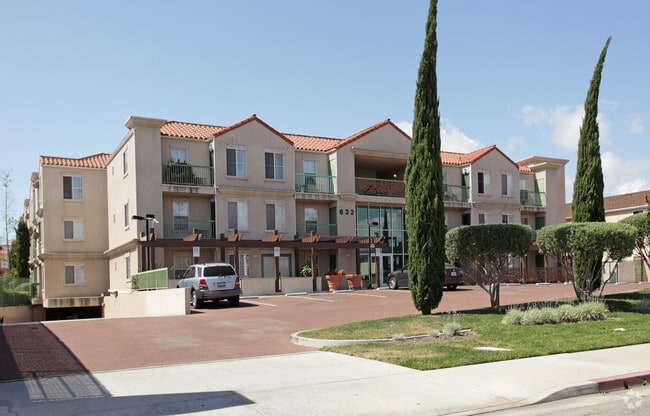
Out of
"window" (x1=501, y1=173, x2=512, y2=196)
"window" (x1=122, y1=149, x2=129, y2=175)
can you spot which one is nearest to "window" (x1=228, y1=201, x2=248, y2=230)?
"window" (x1=122, y1=149, x2=129, y2=175)

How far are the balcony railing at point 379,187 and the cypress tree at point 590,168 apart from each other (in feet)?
58.7

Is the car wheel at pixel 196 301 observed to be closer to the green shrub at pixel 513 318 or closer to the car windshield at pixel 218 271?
the car windshield at pixel 218 271

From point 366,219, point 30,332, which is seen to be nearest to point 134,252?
point 366,219

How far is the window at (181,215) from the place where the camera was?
33625 mm

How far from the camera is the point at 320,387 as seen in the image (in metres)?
8.99

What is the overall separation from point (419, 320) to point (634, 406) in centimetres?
855

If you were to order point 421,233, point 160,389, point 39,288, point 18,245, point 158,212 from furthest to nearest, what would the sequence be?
point 18,245
point 39,288
point 158,212
point 421,233
point 160,389

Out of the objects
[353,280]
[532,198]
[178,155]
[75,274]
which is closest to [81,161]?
[75,274]

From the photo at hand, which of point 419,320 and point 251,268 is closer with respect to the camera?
point 419,320

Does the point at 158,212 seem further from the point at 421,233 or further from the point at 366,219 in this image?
the point at 421,233

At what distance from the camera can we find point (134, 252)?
108 feet

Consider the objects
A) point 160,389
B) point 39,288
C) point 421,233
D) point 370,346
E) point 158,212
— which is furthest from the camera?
point 39,288

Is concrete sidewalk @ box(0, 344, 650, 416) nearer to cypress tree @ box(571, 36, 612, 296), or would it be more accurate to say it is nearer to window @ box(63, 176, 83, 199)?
cypress tree @ box(571, 36, 612, 296)

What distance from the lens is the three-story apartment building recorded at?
106ft
